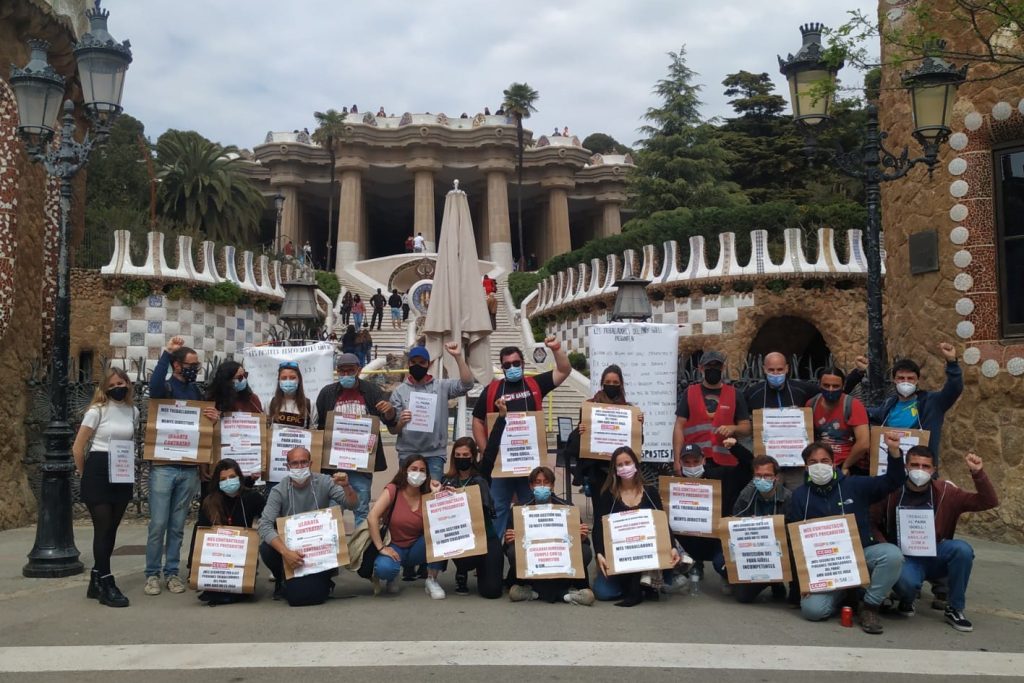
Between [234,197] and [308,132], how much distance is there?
15.5 m

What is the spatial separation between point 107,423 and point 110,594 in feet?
4.00

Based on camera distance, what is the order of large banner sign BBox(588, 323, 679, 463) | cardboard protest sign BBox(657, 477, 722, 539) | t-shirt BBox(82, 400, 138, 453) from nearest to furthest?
t-shirt BBox(82, 400, 138, 453) < cardboard protest sign BBox(657, 477, 722, 539) < large banner sign BBox(588, 323, 679, 463)

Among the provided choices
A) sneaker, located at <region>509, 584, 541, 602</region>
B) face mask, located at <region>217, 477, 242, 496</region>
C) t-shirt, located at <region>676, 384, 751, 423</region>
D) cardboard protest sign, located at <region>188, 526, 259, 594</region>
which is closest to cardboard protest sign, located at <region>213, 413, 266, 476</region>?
face mask, located at <region>217, 477, 242, 496</region>

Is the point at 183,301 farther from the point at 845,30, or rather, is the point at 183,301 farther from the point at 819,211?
the point at 845,30

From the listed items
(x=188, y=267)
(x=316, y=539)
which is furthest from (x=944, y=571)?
(x=188, y=267)

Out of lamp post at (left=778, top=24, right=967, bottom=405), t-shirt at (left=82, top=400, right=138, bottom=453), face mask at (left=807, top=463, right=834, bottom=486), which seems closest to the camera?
face mask at (left=807, top=463, right=834, bottom=486)

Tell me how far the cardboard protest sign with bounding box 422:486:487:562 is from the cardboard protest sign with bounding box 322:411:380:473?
36.5 inches

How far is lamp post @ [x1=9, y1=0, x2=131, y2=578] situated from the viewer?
24.6ft

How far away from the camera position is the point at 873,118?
853 cm

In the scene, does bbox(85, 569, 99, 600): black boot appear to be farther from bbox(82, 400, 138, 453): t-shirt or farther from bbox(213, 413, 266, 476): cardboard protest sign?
bbox(213, 413, 266, 476): cardboard protest sign

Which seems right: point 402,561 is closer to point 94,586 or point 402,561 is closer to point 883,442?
point 94,586

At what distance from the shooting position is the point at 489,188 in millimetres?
49375

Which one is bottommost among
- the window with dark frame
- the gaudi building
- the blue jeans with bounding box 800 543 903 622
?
the blue jeans with bounding box 800 543 903 622

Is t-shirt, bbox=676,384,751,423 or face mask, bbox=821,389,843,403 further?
t-shirt, bbox=676,384,751,423
